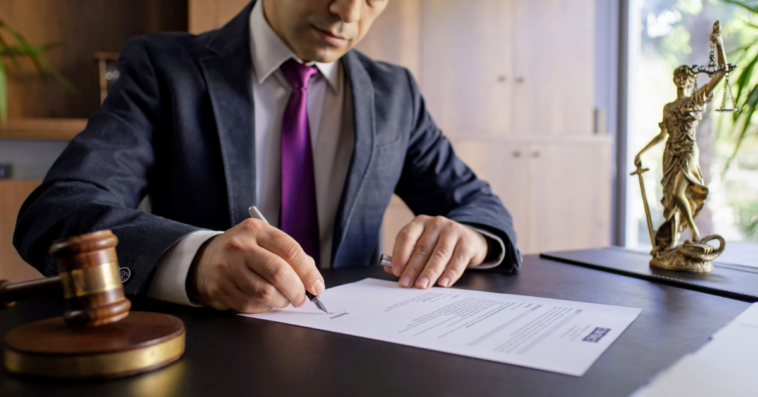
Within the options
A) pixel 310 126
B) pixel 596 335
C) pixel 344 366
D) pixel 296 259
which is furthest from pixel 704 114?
pixel 344 366

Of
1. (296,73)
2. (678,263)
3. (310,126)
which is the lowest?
(678,263)

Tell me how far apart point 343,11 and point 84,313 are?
0.88m

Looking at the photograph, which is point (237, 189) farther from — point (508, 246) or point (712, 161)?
point (712, 161)

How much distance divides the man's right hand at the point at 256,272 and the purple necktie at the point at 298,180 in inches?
23.0

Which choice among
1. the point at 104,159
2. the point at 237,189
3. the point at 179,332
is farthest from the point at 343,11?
the point at 179,332

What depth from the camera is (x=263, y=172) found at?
1.32 metres

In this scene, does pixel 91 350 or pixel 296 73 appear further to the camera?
pixel 296 73

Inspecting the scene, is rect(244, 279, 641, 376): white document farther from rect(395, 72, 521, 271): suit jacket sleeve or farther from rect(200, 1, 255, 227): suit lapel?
rect(395, 72, 521, 271): suit jacket sleeve

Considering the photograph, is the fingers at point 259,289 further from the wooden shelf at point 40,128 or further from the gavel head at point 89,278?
the wooden shelf at point 40,128

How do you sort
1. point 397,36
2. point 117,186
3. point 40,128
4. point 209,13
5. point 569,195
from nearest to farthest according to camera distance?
point 117,186 < point 40,128 < point 209,13 < point 397,36 < point 569,195

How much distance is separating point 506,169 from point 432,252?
253 centimetres

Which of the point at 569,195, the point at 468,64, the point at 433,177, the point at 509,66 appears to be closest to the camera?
the point at 433,177

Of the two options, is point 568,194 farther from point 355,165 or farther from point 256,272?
point 256,272

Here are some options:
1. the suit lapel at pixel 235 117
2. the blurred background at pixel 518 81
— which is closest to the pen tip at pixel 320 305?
the suit lapel at pixel 235 117
